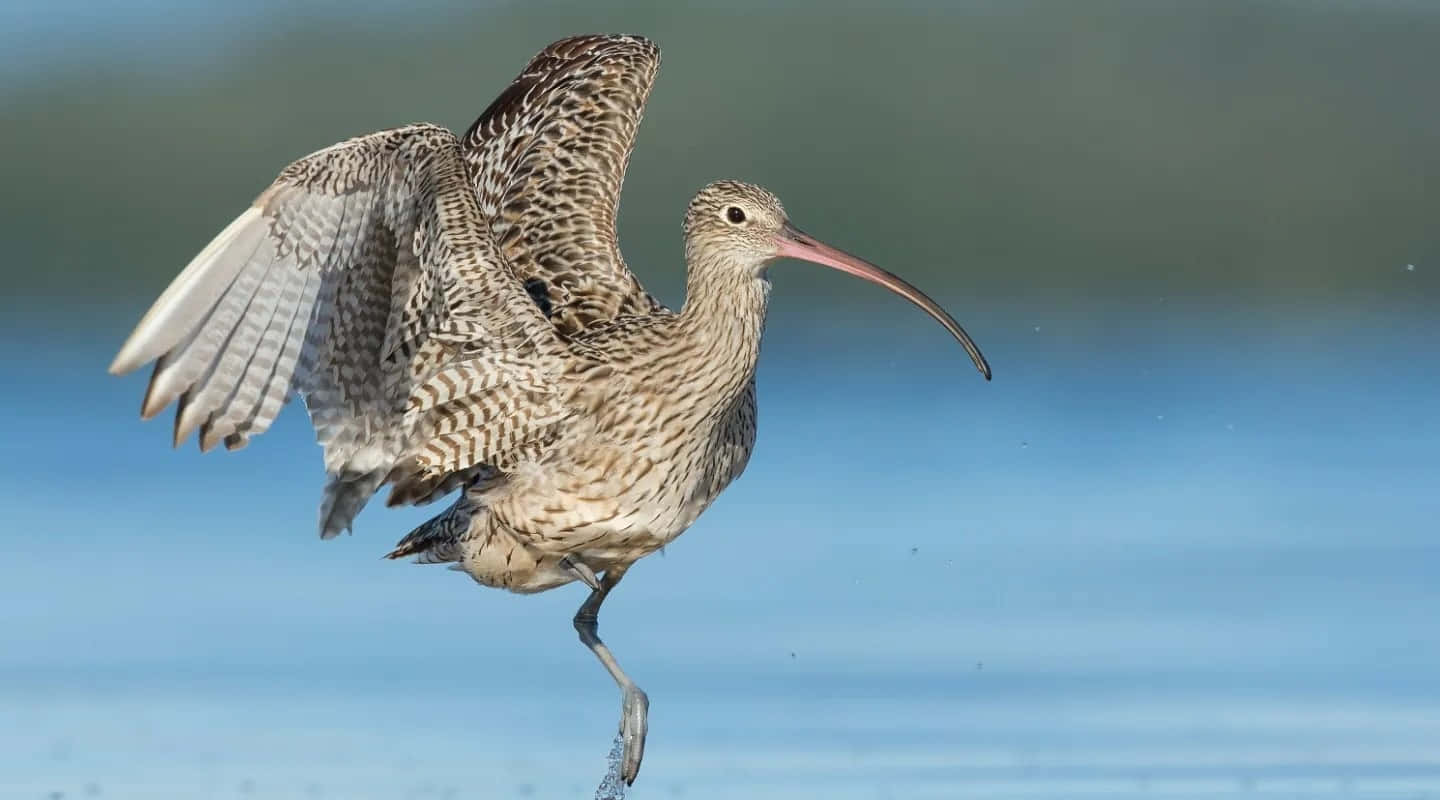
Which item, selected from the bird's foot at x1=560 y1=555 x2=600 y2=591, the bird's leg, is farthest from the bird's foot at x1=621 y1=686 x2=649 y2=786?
the bird's foot at x1=560 y1=555 x2=600 y2=591

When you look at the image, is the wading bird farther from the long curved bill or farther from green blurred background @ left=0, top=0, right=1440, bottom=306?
green blurred background @ left=0, top=0, right=1440, bottom=306

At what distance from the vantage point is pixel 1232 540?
14211 mm

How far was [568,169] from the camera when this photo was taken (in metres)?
10.9

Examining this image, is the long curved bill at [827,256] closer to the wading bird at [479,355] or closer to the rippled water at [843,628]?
A: the wading bird at [479,355]

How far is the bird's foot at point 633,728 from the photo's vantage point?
9.70 meters

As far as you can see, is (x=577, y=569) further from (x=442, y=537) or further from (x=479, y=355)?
(x=479, y=355)

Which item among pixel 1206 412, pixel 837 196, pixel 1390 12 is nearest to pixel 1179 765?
pixel 1206 412

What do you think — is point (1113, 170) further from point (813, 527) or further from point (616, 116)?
point (616, 116)

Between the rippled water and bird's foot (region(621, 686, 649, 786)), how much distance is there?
0.37 ft

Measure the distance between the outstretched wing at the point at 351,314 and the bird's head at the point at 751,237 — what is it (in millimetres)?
625

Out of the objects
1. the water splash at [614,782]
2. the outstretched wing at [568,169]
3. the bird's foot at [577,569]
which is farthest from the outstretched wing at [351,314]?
the water splash at [614,782]

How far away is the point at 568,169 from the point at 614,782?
241 cm

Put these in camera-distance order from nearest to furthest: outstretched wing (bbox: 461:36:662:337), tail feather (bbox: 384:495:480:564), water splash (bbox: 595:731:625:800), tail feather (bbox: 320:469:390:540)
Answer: water splash (bbox: 595:731:625:800)
tail feather (bbox: 320:469:390:540)
tail feather (bbox: 384:495:480:564)
outstretched wing (bbox: 461:36:662:337)

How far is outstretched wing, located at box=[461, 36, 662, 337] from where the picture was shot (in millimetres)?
10508
